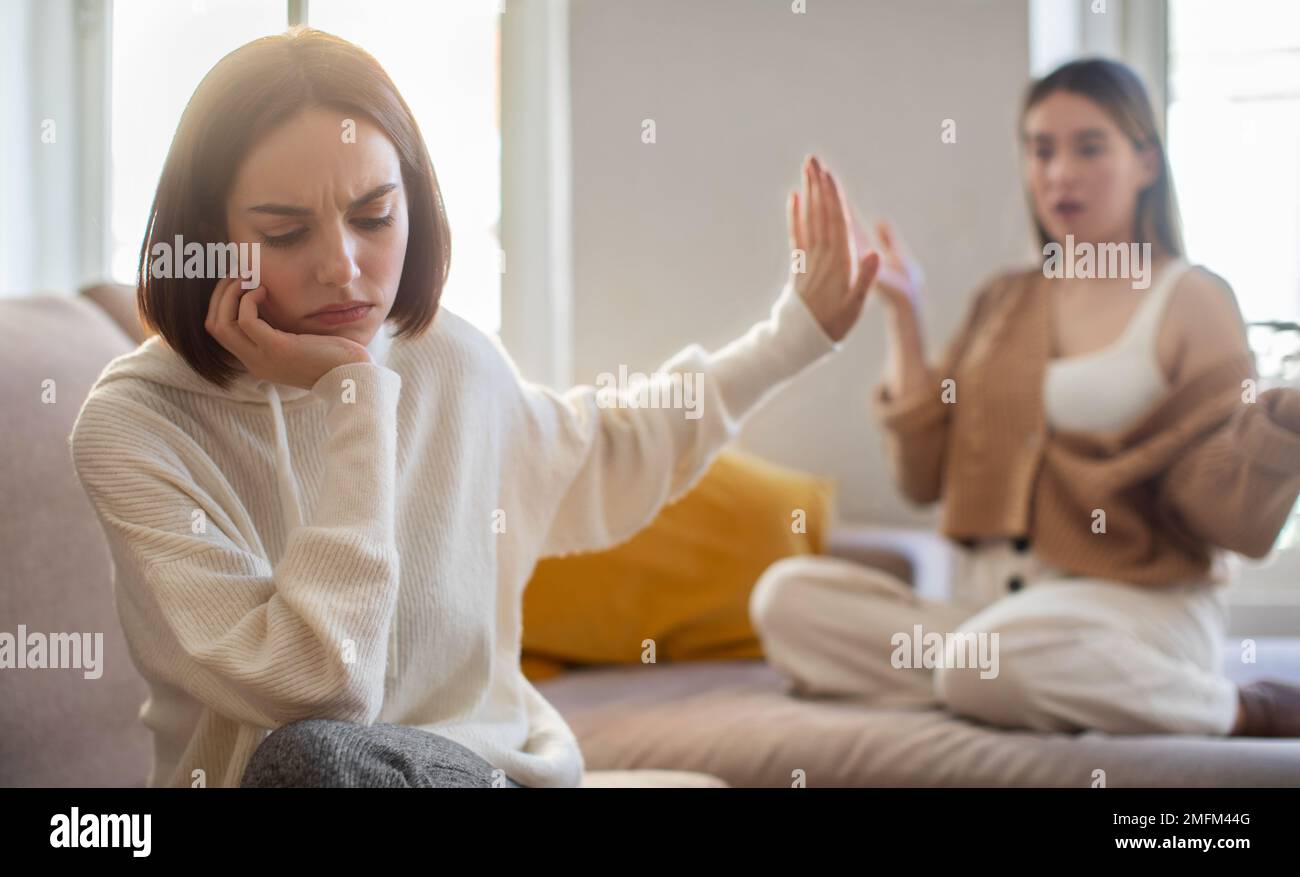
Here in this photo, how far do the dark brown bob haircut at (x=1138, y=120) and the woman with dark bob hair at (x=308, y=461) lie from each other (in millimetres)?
751

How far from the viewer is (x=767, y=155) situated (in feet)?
4.34

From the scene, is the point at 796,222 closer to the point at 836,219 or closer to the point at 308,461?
the point at 836,219

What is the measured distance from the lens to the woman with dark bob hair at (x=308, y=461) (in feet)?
2.11

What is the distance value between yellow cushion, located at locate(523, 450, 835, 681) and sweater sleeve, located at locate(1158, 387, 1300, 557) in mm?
549

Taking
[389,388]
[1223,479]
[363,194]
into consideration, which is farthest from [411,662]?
[1223,479]

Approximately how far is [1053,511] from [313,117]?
933mm

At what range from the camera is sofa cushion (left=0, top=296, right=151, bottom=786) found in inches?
35.5

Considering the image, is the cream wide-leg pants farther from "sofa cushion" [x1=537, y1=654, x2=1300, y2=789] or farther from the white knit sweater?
the white knit sweater

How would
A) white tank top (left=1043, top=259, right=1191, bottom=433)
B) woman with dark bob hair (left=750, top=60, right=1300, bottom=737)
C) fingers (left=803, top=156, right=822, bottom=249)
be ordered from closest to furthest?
1. fingers (left=803, top=156, right=822, bottom=249)
2. woman with dark bob hair (left=750, top=60, right=1300, bottom=737)
3. white tank top (left=1043, top=259, right=1191, bottom=433)

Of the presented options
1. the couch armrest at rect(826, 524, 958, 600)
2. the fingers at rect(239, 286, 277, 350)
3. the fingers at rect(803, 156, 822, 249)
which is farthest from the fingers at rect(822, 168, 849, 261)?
the couch armrest at rect(826, 524, 958, 600)

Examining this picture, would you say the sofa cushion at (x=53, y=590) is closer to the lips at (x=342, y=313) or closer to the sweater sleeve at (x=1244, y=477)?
the lips at (x=342, y=313)

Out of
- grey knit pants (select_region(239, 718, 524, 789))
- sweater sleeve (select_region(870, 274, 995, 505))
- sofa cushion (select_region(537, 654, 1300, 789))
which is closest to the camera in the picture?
grey knit pants (select_region(239, 718, 524, 789))

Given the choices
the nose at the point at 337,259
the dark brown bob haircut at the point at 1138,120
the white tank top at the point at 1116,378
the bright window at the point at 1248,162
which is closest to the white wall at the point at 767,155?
the dark brown bob haircut at the point at 1138,120

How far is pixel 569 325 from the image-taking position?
113cm
